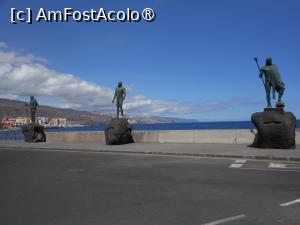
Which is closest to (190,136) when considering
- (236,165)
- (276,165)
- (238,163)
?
(238,163)

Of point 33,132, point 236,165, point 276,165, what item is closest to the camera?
point 276,165

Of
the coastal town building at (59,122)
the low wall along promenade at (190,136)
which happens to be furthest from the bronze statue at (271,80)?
the coastal town building at (59,122)

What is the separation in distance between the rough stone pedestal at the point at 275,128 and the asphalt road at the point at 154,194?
3989 mm

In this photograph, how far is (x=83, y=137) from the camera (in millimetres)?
32219

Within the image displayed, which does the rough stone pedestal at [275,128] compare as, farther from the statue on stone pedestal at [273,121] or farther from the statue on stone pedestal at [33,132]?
the statue on stone pedestal at [33,132]

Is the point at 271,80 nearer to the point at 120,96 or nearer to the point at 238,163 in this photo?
the point at 238,163

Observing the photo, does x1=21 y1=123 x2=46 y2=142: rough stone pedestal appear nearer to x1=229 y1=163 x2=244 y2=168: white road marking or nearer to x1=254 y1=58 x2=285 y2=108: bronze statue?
x1=254 y1=58 x2=285 y2=108: bronze statue

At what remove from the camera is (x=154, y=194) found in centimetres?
922

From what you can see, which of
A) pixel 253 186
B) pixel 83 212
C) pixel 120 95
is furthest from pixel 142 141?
pixel 83 212

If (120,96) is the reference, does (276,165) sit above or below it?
below

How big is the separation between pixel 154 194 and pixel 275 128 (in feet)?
34.1

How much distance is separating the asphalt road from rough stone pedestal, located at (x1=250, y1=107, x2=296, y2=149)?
157 inches

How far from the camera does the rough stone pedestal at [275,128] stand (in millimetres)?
18188

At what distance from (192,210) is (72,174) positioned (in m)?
6.17
